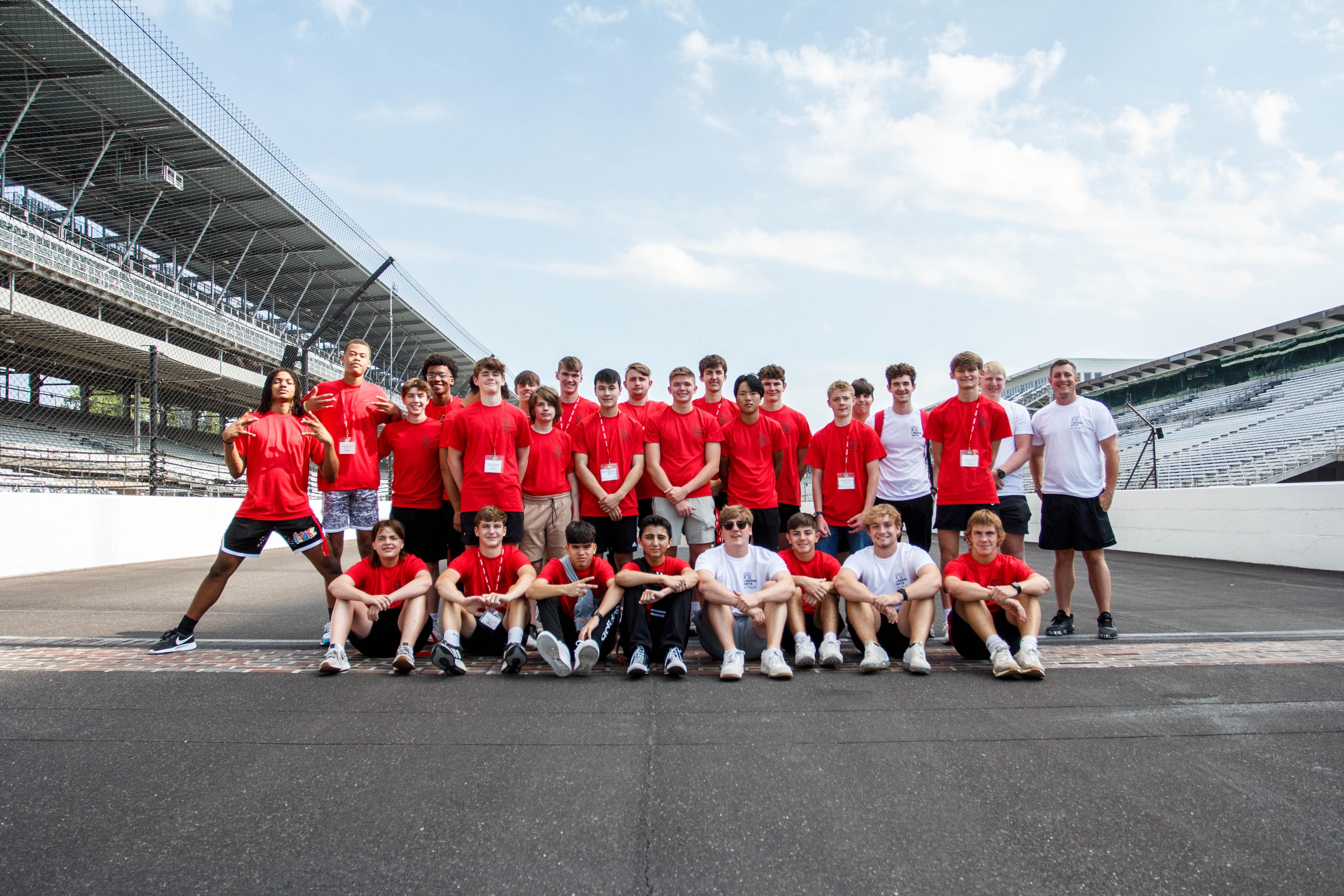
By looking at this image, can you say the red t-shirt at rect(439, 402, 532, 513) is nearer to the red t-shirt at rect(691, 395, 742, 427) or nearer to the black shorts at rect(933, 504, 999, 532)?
the red t-shirt at rect(691, 395, 742, 427)

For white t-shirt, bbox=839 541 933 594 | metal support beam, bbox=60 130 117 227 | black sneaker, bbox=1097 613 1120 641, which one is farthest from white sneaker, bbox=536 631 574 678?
metal support beam, bbox=60 130 117 227

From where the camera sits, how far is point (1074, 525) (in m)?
4.57

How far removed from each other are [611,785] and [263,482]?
301cm

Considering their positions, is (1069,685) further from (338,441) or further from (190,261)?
(190,261)

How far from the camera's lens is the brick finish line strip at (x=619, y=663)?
3.68 meters

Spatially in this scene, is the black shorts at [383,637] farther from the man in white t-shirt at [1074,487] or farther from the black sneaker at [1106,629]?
the black sneaker at [1106,629]

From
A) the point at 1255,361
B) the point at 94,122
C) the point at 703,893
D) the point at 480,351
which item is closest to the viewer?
the point at 703,893

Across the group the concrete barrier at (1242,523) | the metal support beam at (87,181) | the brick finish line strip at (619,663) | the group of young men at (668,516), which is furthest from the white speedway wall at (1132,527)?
the metal support beam at (87,181)

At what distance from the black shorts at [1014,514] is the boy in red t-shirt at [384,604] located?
3.51 meters

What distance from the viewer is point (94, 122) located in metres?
20.5

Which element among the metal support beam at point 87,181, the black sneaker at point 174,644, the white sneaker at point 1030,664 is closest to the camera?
the white sneaker at point 1030,664

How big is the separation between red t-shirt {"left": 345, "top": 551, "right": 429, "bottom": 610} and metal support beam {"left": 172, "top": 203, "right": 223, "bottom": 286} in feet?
90.2

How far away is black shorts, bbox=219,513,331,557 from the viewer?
414 centimetres

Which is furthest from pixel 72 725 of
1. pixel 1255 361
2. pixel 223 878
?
pixel 1255 361
